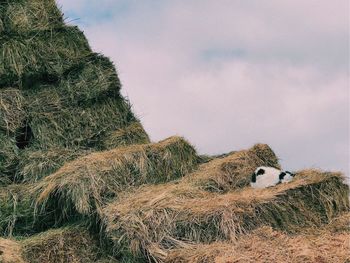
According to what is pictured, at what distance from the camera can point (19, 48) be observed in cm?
929

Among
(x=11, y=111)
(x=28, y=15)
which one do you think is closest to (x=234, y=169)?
(x=11, y=111)

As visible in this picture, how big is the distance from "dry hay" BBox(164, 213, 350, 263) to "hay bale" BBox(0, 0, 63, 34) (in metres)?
4.79

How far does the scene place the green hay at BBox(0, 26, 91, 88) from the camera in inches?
361

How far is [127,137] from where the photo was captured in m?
9.50

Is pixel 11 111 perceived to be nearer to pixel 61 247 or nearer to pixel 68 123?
pixel 68 123

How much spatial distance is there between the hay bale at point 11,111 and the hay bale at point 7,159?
157mm

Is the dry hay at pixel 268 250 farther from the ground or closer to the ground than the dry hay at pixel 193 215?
closer to the ground

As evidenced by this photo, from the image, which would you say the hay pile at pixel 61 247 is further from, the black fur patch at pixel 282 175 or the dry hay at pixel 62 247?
the black fur patch at pixel 282 175

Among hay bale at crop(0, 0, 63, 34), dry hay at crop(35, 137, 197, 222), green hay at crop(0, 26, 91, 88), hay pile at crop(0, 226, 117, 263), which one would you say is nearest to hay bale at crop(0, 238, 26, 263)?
hay pile at crop(0, 226, 117, 263)

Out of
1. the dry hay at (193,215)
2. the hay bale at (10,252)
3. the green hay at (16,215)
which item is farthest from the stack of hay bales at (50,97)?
the dry hay at (193,215)

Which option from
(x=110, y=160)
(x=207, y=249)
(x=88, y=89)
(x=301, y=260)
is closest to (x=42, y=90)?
(x=88, y=89)

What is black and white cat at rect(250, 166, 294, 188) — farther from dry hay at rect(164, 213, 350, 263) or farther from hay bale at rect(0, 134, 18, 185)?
hay bale at rect(0, 134, 18, 185)

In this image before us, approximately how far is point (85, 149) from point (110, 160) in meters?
1.47

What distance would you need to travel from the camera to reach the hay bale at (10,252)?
626 cm
